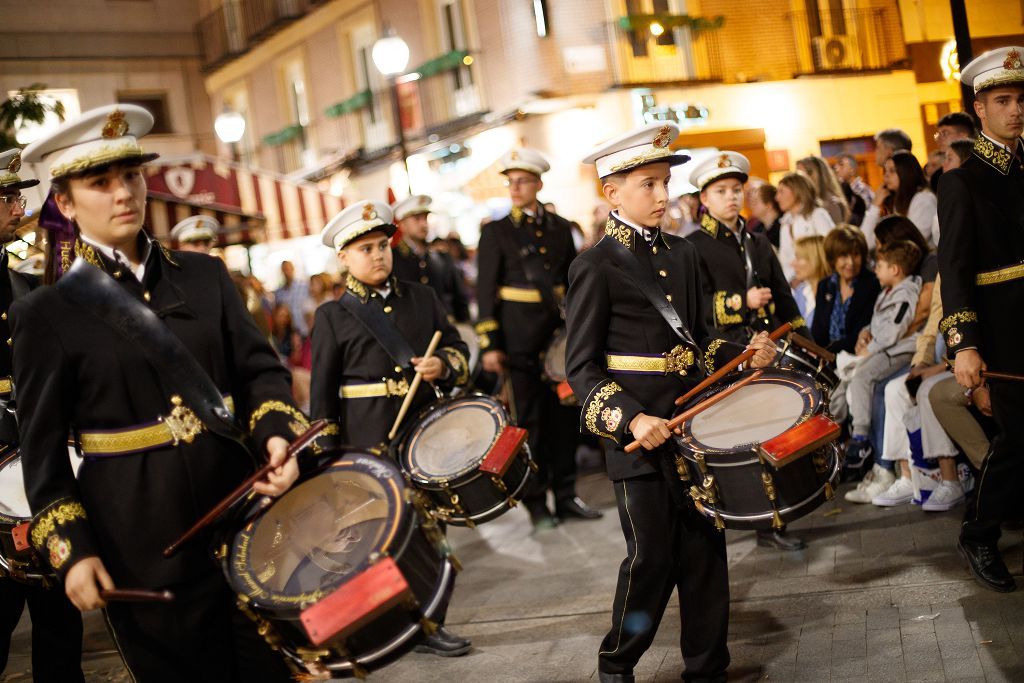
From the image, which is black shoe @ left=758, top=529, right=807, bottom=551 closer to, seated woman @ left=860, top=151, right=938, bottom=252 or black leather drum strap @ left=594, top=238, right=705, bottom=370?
black leather drum strap @ left=594, top=238, right=705, bottom=370

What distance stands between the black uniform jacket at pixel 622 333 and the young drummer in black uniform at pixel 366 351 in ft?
5.65

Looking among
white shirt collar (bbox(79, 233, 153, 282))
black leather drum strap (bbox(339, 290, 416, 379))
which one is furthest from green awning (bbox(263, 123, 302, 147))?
white shirt collar (bbox(79, 233, 153, 282))

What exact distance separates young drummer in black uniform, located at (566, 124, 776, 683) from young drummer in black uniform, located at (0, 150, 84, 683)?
244cm

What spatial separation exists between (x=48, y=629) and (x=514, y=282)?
4341mm

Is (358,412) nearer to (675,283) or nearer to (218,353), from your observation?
(675,283)

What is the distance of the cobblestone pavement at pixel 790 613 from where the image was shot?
4691 millimetres

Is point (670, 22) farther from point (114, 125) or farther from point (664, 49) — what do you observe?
point (114, 125)

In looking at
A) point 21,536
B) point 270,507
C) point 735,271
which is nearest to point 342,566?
point 270,507

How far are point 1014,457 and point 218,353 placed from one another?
12.0 ft

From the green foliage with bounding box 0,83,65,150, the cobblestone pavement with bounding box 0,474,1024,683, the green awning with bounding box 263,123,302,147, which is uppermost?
the green awning with bounding box 263,123,302,147

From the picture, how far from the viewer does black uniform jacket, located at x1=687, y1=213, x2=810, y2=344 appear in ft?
21.4

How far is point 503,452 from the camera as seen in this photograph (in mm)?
5527

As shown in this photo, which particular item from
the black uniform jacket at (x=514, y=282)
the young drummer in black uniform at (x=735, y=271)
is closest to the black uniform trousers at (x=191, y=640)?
the young drummer in black uniform at (x=735, y=271)

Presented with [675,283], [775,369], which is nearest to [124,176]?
[675,283]
